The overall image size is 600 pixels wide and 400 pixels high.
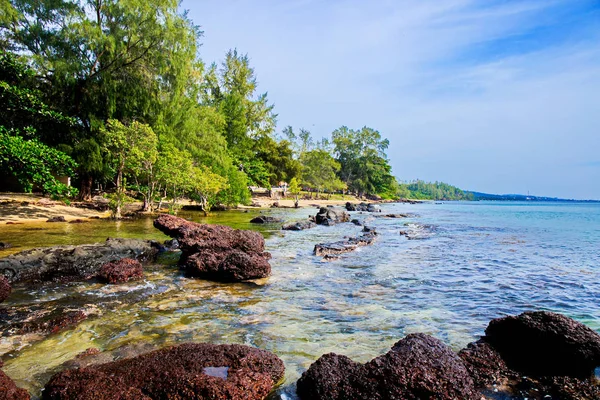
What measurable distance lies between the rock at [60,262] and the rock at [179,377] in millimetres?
5639

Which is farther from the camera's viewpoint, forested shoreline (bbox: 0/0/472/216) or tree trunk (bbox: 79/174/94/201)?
tree trunk (bbox: 79/174/94/201)

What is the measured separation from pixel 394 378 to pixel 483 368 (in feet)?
4.92

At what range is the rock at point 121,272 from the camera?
7875mm

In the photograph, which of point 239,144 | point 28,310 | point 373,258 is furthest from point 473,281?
point 239,144

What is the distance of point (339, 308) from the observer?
668cm

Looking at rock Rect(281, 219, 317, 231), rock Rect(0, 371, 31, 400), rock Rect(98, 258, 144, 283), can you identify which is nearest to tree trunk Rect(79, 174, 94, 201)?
rock Rect(281, 219, 317, 231)

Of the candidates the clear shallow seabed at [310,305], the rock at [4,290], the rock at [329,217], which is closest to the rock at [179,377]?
the clear shallow seabed at [310,305]

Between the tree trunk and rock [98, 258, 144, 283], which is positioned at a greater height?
the tree trunk

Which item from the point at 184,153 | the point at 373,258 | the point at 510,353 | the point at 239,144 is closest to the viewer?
the point at 510,353

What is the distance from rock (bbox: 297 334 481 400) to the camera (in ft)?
10.9

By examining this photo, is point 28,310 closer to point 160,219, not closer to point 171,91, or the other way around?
point 160,219

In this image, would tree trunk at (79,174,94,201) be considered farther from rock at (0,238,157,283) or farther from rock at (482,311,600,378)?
rock at (482,311,600,378)

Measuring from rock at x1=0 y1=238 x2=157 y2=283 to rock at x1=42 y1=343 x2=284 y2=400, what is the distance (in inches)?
222

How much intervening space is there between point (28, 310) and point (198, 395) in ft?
15.4
